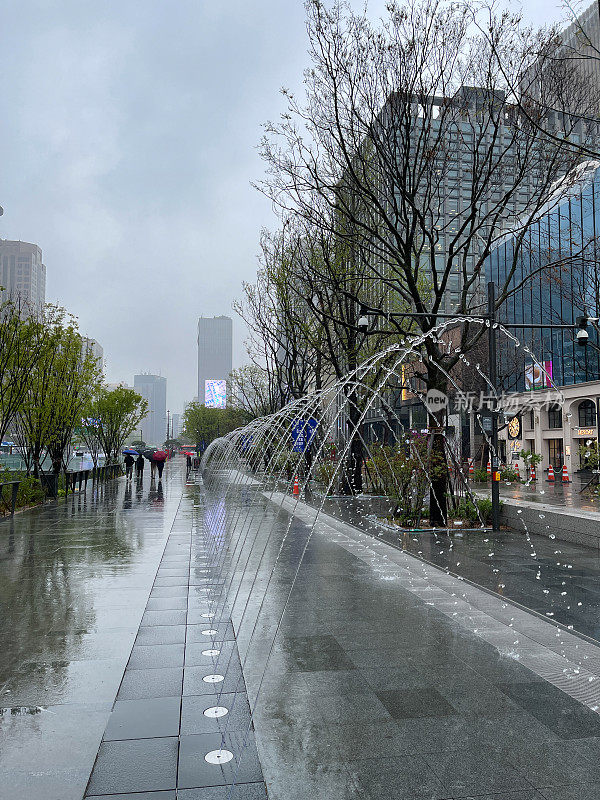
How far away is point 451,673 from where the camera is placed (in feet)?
17.6

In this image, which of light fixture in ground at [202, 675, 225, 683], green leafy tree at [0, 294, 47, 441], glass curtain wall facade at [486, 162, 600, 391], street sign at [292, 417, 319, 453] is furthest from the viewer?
glass curtain wall facade at [486, 162, 600, 391]

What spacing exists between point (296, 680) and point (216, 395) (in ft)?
324

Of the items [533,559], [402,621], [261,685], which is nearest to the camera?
[261,685]

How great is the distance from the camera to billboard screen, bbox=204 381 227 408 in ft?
333

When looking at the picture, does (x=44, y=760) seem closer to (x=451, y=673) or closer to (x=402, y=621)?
(x=451, y=673)

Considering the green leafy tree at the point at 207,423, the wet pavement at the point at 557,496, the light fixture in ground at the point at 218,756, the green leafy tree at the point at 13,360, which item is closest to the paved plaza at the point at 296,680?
the light fixture in ground at the point at 218,756

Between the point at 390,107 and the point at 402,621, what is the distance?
498 inches

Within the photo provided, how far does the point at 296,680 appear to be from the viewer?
5191 mm

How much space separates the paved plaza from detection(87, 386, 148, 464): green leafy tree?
3065cm

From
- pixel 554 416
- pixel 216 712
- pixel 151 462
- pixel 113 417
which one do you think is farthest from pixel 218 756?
pixel 554 416

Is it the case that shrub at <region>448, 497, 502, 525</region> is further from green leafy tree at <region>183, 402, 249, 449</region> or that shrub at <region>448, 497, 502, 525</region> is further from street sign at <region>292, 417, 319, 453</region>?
green leafy tree at <region>183, 402, 249, 449</region>

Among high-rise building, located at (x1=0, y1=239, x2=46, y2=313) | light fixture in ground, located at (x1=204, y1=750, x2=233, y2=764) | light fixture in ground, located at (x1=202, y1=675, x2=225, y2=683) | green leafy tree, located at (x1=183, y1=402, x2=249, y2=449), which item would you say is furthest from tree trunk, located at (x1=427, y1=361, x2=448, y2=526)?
high-rise building, located at (x1=0, y1=239, x2=46, y2=313)

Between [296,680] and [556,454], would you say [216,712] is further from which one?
[556,454]

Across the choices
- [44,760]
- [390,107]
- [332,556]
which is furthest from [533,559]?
[390,107]
